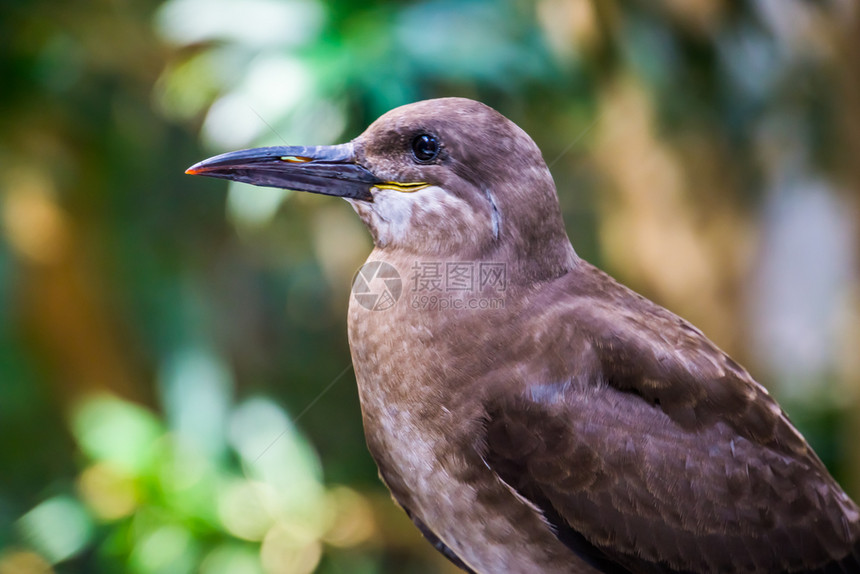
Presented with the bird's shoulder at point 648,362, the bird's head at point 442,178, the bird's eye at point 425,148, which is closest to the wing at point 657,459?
the bird's shoulder at point 648,362

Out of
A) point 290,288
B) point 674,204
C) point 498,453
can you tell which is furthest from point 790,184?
point 498,453

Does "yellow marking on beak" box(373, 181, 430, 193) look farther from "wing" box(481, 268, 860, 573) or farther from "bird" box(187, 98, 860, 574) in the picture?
"wing" box(481, 268, 860, 573)

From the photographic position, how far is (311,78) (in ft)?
6.40

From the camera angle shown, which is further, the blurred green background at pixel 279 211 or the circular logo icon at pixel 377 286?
the blurred green background at pixel 279 211

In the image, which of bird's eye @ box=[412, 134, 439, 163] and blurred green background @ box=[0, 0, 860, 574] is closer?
bird's eye @ box=[412, 134, 439, 163]

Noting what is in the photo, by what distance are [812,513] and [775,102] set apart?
68.4 inches

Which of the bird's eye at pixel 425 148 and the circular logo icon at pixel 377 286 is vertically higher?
the bird's eye at pixel 425 148

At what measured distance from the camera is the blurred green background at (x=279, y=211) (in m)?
2.09

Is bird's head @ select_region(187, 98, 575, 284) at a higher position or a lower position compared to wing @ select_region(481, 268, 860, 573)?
higher

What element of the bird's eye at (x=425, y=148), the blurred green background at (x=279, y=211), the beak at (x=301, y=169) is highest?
the bird's eye at (x=425, y=148)

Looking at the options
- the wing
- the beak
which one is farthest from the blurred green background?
the wing

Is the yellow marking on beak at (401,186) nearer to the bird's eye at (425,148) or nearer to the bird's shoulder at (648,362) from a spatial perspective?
the bird's eye at (425,148)

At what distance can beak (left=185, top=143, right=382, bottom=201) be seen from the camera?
1.00m

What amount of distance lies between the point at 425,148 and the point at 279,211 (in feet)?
5.12
